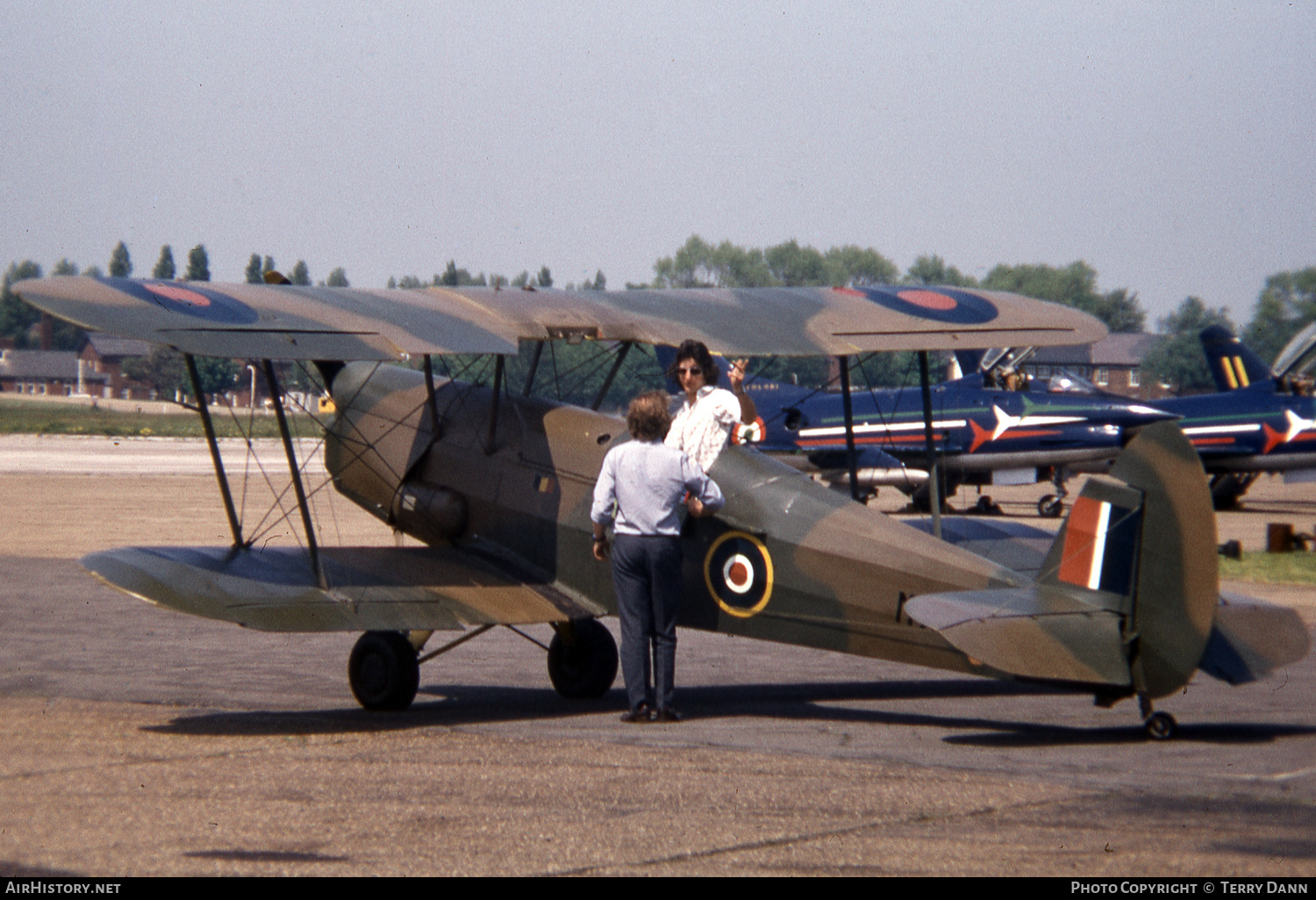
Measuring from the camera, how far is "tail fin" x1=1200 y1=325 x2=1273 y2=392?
98.9ft

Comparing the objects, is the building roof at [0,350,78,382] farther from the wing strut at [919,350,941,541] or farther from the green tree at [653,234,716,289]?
the wing strut at [919,350,941,541]

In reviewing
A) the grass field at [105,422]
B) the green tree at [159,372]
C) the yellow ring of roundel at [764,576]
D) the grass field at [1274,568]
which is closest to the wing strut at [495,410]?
the yellow ring of roundel at [764,576]

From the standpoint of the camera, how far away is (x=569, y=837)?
5.45 meters

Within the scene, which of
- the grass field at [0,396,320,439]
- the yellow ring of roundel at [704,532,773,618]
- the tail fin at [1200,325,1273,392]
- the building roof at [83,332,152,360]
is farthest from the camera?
the building roof at [83,332,152,360]

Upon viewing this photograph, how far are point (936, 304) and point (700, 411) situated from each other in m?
2.97

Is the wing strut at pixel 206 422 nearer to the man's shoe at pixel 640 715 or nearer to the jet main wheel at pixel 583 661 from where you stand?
the jet main wheel at pixel 583 661

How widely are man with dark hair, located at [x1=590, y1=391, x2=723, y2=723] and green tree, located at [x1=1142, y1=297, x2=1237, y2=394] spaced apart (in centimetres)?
3840

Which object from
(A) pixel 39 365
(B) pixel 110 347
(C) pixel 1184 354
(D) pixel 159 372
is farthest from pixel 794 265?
(A) pixel 39 365

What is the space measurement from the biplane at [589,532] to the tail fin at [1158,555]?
0.03 ft

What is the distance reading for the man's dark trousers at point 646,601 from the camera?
812 cm

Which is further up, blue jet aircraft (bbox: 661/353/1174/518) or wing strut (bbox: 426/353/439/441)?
wing strut (bbox: 426/353/439/441)

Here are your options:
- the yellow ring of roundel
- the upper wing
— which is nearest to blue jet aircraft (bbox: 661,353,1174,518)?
the upper wing

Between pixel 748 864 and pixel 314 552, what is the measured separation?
412cm

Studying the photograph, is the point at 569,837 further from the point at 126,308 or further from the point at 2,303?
the point at 2,303
